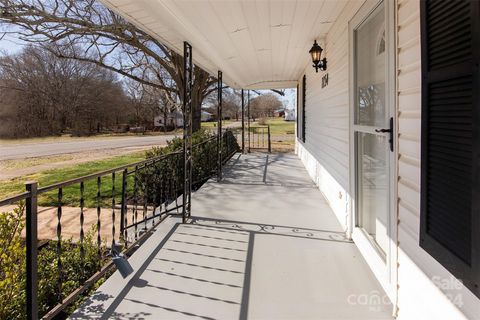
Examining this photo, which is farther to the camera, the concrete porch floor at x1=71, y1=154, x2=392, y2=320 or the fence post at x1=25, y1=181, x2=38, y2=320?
the concrete porch floor at x1=71, y1=154, x2=392, y2=320

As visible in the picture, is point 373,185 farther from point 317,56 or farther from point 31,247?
point 317,56

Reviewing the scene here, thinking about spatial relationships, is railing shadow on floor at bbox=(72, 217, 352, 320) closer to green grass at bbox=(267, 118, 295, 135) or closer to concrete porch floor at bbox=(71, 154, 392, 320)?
concrete porch floor at bbox=(71, 154, 392, 320)

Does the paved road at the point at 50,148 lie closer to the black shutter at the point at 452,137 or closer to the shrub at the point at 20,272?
the shrub at the point at 20,272

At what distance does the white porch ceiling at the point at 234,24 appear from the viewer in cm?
290

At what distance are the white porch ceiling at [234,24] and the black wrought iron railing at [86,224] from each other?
1333mm

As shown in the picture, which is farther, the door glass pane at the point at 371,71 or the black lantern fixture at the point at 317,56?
the black lantern fixture at the point at 317,56

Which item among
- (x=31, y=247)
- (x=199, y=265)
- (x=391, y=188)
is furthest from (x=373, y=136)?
(x=31, y=247)

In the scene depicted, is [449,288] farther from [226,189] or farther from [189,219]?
[226,189]

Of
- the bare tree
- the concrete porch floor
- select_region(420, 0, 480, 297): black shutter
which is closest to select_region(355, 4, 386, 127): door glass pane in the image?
select_region(420, 0, 480, 297): black shutter

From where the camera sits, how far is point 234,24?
354 cm

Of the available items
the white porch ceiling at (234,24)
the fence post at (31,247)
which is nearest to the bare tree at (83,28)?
the white porch ceiling at (234,24)

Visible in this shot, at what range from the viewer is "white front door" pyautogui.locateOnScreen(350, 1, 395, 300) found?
6.70ft

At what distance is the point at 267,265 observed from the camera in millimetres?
2625

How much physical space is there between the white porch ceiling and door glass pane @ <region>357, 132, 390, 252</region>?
4.79 feet
